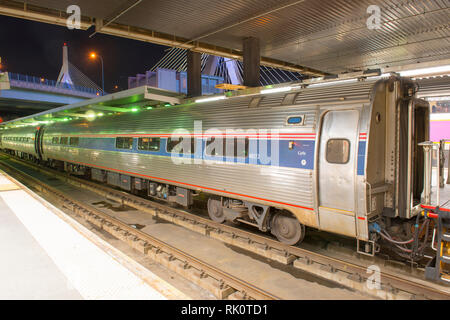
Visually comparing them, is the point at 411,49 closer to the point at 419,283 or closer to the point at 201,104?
the point at 201,104

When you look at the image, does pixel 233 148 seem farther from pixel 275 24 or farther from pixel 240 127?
pixel 275 24

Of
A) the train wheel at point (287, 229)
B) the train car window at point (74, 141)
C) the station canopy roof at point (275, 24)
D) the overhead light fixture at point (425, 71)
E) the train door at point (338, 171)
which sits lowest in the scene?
the train wheel at point (287, 229)

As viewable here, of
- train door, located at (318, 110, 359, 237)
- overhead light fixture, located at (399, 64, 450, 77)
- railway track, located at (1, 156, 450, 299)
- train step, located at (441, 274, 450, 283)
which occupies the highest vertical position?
overhead light fixture, located at (399, 64, 450, 77)

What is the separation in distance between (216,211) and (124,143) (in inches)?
229

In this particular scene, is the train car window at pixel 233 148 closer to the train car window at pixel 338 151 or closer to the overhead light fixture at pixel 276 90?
the overhead light fixture at pixel 276 90

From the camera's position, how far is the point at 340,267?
5.63 metres

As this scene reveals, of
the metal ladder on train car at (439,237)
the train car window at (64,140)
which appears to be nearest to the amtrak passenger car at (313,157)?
the metal ladder on train car at (439,237)

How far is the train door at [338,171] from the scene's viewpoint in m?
5.45

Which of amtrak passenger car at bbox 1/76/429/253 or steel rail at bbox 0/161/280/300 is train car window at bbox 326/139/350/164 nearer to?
amtrak passenger car at bbox 1/76/429/253

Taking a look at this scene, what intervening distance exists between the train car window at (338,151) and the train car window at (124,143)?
8415 mm

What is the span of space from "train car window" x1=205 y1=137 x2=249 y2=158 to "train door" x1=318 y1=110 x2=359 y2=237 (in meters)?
1.95

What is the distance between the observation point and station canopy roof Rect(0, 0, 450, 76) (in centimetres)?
1145

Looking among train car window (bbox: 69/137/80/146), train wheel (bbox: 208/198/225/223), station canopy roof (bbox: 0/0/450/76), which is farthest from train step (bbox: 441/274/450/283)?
train car window (bbox: 69/137/80/146)
